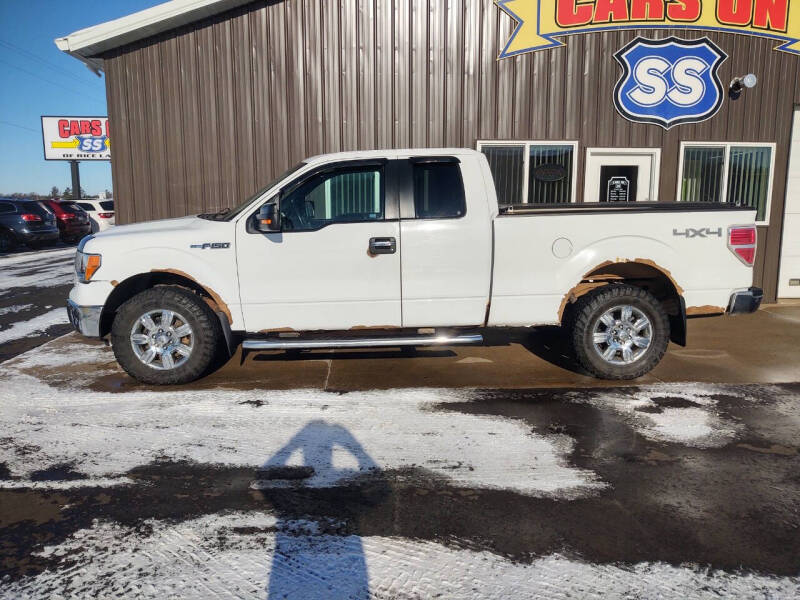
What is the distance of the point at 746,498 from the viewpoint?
3.24 metres

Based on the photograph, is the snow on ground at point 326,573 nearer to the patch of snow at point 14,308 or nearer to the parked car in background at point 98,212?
the patch of snow at point 14,308

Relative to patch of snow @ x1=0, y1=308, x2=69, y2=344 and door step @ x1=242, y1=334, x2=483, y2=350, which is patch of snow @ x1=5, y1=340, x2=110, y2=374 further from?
door step @ x1=242, y1=334, x2=483, y2=350

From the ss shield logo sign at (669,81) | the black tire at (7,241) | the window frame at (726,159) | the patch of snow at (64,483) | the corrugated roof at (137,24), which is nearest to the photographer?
the patch of snow at (64,483)

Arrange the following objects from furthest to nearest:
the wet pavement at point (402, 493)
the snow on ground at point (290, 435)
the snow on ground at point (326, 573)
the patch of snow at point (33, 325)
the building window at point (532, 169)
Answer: the building window at point (532, 169)
the patch of snow at point (33, 325)
the snow on ground at point (290, 435)
the wet pavement at point (402, 493)
the snow on ground at point (326, 573)

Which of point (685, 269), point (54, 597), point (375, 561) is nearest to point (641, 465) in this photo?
point (375, 561)

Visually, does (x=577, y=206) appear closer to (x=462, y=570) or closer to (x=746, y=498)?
(x=746, y=498)

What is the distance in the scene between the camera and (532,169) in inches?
357

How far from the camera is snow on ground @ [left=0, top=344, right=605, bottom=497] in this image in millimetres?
3627

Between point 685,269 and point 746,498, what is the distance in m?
2.49

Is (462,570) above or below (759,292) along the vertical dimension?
below

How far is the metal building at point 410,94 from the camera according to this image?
8.62 m

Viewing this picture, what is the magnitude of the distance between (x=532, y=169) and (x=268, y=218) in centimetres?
544

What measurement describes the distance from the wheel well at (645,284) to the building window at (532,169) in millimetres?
3642

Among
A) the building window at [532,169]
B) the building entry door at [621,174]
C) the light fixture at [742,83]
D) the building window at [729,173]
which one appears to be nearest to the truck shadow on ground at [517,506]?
the building window at [532,169]
